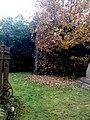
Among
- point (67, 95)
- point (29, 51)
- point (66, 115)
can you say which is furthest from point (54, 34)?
point (66, 115)

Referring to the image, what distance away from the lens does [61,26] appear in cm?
1347

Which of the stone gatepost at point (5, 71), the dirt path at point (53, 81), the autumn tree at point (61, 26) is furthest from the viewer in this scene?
the autumn tree at point (61, 26)

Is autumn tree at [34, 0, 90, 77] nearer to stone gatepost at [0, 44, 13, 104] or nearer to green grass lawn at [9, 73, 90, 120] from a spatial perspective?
green grass lawn at [9, 73, 90, 120]

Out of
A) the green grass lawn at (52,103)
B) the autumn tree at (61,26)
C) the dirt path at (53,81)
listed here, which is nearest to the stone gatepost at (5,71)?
the green grass lawn at (52,103)

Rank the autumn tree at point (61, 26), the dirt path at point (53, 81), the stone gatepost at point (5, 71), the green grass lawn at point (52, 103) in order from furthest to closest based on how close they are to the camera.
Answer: the autumn tree at point (61, 26)
the dirt path at point (53, 81)
the green grass lawn at point (52, 103)
the stone gatepost at point (5, 71)

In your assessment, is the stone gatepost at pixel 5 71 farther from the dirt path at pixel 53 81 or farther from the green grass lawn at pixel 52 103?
the dirt path at pixel 53 81

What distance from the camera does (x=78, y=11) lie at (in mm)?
13133

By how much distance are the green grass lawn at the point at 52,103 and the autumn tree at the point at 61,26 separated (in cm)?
363

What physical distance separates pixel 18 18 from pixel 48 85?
21.1ft

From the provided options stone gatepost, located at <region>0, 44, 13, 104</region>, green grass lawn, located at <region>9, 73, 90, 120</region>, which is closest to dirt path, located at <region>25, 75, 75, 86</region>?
green grass lawn, located at <region>9, 73, 90, 120</region>

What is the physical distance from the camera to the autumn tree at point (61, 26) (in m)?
13.0

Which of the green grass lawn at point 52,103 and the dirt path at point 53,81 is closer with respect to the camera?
the green grass lawn at point 52,103

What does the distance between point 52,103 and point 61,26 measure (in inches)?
262

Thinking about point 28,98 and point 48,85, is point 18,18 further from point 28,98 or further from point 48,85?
point 28,98
